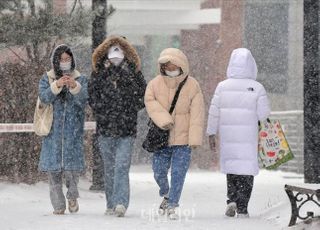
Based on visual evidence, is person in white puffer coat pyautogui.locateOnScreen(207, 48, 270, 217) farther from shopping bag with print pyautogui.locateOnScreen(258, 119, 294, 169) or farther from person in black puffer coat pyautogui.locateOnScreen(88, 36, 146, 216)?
person in black puffer coat pyautogui.locateOnScreen(88, 36, 146, 216)

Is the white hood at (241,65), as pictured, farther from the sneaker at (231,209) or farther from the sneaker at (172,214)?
the sneaker at (172,214)

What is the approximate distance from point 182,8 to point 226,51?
1.51 m

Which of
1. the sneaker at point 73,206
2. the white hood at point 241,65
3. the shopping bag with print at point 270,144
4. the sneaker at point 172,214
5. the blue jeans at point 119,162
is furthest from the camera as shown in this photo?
the shopping bag with print at point 270,144

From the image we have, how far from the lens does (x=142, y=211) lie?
31.6 ft

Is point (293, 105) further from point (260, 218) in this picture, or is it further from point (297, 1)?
point (260, 218)

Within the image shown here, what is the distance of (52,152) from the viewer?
347 inches

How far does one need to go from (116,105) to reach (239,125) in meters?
1.25

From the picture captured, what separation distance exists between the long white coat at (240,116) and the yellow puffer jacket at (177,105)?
0.31 metres

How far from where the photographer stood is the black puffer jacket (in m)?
8.71

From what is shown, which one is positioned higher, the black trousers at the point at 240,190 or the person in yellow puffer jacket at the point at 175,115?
the person in yellow puffer jacket at the point at 175,115

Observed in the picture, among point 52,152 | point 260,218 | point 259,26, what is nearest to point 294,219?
point 260,218

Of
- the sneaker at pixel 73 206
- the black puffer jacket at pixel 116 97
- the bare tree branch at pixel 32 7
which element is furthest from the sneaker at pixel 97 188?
the black puffer jacket at pixel 116 97

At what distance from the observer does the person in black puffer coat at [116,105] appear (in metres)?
8.68

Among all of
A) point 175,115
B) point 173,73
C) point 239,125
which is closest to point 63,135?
point 175,115
